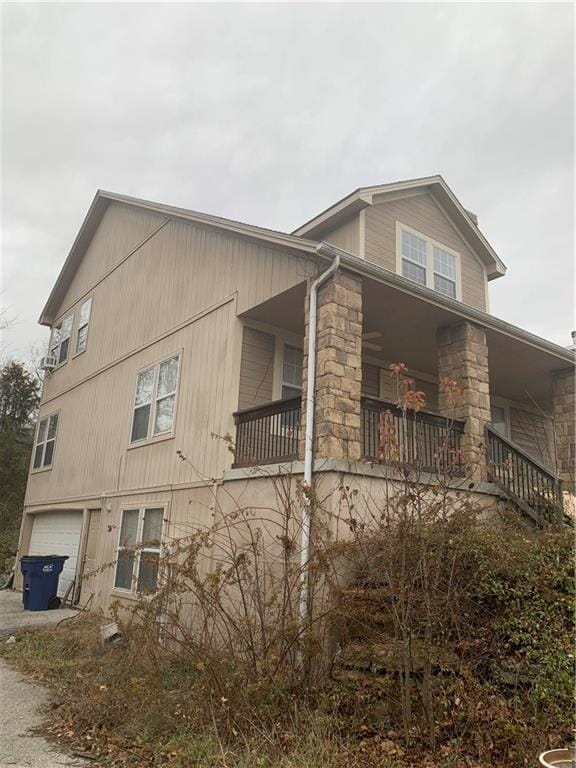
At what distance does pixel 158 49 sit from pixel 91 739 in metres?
9.39

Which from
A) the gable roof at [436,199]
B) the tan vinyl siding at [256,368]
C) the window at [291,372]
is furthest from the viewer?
the gable roof at [436,199]

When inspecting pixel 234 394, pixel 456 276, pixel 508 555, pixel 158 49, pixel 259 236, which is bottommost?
pixel 508 555

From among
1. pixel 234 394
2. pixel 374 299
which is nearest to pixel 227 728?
pixel 234 394

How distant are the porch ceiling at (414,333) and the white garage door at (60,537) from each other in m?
7.48

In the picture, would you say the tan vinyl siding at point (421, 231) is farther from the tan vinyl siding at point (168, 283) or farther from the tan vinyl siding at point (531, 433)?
the tan vinyl siding at point (531, 433)

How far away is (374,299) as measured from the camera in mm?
8930

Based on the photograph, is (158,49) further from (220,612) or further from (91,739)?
(91,739)

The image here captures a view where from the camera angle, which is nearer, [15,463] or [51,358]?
[51,358]

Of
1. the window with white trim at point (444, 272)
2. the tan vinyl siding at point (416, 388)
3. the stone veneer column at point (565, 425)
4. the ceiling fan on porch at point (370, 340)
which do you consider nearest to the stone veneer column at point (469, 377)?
the ceiling fan on porch at point (370, 340)

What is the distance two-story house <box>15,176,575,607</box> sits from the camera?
7.85 metres

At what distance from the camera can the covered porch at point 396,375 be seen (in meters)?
7.42

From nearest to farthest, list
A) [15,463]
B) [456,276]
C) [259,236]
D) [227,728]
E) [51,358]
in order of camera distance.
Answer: [227,728] < [259,236] < [456,276] < [51,358] < [15,463]

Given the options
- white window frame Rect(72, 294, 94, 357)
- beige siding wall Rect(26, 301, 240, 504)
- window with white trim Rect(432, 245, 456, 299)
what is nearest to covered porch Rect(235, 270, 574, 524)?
beige siding wall Rect(26, 301, 240, 504)

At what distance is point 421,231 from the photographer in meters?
11.4
